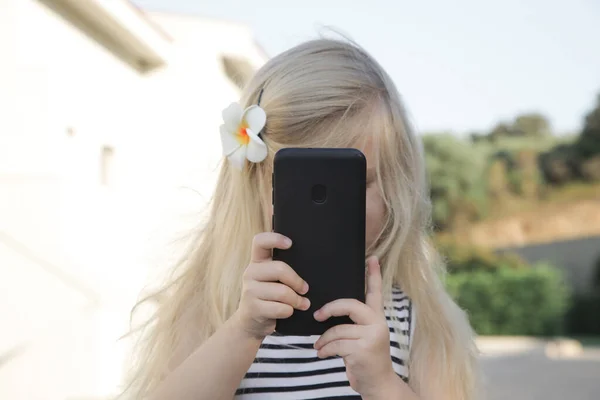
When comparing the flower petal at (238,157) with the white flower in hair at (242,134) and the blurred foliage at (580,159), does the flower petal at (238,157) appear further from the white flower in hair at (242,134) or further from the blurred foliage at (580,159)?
the blurred foliage at (580,159)

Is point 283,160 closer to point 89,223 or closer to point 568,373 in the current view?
point 89,223

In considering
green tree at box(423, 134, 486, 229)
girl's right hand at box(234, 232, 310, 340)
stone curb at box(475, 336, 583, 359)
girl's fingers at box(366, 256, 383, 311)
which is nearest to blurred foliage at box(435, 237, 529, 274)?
stone curb at box(475, 336, 583, 359)

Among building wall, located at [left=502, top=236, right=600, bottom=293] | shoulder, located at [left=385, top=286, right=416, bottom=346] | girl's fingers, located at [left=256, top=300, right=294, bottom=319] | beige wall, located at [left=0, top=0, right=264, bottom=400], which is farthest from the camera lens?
Answer: building wall, located at [left=502, top=236, right=600, bottom=293]

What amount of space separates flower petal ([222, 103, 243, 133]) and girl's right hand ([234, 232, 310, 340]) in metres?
0.35

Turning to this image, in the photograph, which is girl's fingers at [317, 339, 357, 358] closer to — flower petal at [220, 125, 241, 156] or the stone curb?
flower petal at [220, 125, 241, 156]

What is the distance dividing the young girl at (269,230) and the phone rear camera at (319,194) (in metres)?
0.16

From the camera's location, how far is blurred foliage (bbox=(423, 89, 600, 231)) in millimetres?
24500

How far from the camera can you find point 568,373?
9180 millimetres

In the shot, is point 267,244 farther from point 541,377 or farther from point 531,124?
point 531,124

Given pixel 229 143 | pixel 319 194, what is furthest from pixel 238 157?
pixel 319 194

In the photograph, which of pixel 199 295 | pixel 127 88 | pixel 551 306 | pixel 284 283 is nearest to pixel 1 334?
pixel 127 88

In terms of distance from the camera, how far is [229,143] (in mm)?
1544

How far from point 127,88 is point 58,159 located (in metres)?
2.24

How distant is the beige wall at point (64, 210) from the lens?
5375mm
